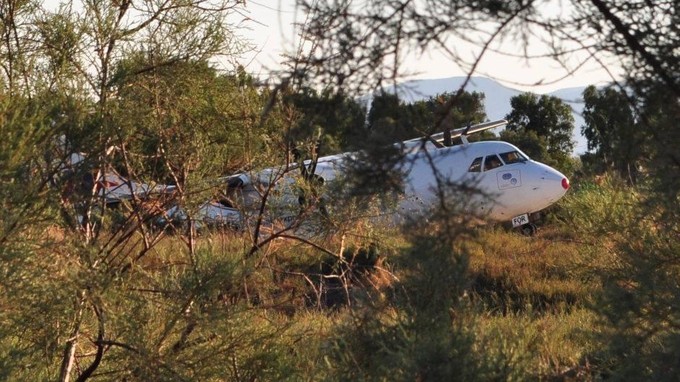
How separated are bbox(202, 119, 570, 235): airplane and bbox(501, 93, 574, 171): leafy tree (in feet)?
14.3

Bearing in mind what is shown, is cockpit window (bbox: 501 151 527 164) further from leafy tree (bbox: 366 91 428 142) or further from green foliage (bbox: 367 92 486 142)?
leafy tree (bbox: 366 91 428 142)

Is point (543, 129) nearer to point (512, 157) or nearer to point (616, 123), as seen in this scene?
point (512, 157)

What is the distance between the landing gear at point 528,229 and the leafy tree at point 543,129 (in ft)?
18.9

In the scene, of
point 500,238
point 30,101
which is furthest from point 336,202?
point 500,238

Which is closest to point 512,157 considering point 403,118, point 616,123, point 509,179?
point 509,179

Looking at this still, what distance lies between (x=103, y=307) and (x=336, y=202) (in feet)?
5.15

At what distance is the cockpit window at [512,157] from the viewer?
63.2ft

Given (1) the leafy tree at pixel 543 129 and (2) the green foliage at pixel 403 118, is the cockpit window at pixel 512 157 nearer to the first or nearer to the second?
(1) the leafy tree at pixel 543 129

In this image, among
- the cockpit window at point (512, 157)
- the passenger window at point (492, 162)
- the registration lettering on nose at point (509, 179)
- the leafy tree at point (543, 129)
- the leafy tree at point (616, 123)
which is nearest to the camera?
the leafy tree at point (616, 123)

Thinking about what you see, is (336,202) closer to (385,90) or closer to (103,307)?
(103,307)

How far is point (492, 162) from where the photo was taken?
19.0m

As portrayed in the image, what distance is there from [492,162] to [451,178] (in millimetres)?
15349

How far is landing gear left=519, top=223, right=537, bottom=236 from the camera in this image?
18036mm

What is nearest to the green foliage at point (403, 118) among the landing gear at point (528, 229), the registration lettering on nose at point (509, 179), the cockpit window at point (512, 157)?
the landing gear at point (528, 229)
